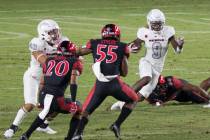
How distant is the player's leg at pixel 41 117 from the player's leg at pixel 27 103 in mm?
770

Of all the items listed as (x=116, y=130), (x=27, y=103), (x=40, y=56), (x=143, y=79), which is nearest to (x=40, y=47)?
(x=40, y=56)

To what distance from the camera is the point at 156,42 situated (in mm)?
15117

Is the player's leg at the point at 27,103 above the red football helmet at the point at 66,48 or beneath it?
beneath

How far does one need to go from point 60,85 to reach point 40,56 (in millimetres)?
1034

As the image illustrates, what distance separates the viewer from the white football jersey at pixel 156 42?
1512cm

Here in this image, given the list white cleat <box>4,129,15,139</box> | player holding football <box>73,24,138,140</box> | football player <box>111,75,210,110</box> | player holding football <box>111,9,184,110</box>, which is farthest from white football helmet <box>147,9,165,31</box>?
white cleat <box>4,129,15,139</box>

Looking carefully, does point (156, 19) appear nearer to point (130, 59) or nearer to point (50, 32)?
point (50, 32)

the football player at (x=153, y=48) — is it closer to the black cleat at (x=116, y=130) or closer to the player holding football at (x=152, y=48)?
the player holding football at (x=152, y=48)

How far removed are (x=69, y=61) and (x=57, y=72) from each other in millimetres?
218

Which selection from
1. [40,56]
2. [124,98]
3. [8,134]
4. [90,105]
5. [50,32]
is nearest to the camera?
[90,105]

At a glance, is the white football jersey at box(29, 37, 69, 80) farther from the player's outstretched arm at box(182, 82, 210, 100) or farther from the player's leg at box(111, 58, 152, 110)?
the player's outstretched arm at box(182, 82, 210, 100)

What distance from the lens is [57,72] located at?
12125 mm

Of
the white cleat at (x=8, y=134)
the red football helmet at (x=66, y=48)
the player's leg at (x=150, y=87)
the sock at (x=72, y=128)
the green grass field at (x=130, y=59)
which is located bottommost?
the green grass field at (x=130, y=59)

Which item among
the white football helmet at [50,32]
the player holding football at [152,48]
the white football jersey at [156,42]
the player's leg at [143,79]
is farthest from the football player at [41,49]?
the white football jersey at [156,42]
